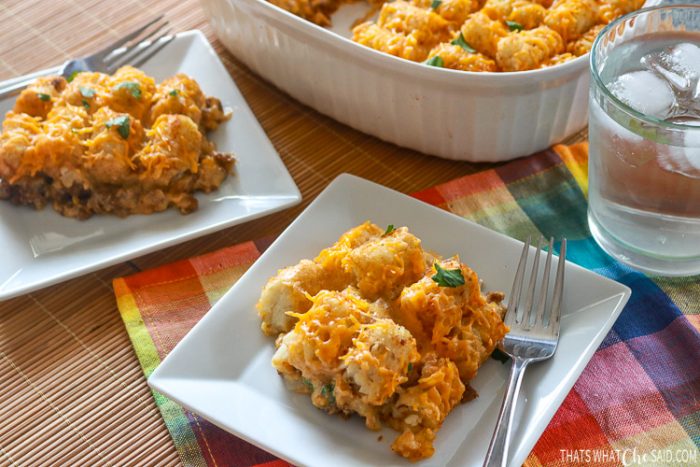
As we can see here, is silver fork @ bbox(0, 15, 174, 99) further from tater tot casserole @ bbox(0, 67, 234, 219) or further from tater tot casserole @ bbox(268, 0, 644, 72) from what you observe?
tater tot casserole @ bbox(268, 0, 644, 72)

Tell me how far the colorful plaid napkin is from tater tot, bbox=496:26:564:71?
321 millimetres

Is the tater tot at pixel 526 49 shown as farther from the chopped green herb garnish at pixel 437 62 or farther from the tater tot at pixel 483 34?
the chopped green herb garnish at pixel 437 62

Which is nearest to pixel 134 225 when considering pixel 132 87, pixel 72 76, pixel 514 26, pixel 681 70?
pixel 132 87

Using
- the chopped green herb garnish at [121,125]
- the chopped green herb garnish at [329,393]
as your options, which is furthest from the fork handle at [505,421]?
the chopped green herb garnish at [121,125]

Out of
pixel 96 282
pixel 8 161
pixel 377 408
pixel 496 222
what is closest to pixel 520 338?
pixel 377 408

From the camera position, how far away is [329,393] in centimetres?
181

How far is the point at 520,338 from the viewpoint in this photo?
1947 millimetres

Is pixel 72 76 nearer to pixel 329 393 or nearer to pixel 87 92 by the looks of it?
pixel 87 92

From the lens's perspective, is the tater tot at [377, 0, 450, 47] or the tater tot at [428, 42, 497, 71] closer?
the tater tot at [428, 42, 497, 71]

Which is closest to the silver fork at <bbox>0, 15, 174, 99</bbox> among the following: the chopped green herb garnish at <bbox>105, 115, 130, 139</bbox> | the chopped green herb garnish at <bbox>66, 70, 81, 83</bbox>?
the chopped green herb garnish at <bbox>66, 70, 81, 83</bbox>

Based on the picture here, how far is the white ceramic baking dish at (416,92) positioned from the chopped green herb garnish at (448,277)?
0.67 meters

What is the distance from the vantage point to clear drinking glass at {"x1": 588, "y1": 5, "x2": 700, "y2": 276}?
2.03 metres

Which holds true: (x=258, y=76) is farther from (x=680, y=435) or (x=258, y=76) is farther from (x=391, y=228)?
(x=680, y=435)

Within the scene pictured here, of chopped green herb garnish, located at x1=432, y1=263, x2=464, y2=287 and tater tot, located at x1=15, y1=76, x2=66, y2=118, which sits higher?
tater tot, located at x1=15, y1=76, x2=66, y2=118
